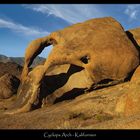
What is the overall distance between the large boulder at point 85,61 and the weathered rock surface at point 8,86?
331cm

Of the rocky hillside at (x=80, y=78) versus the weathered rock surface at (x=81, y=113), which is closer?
the weathered rock surface at (x=81, y=113)

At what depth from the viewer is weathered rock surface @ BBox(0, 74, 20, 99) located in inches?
950

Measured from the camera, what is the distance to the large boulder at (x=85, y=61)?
60.8ft

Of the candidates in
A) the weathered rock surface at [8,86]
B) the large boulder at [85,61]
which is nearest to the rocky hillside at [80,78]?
the large boulder at [85,61]

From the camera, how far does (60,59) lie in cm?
1934

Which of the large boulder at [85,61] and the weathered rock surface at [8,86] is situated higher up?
the large boulder at [85,61]

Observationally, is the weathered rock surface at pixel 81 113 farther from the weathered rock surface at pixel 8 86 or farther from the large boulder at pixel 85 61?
the weathered rock surface at pixel 8 86

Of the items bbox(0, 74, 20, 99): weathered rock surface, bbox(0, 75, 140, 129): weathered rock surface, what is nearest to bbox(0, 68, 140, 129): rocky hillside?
bbox(0, 75, 140, 129): weathered rock surface

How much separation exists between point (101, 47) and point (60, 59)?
90.4 inches

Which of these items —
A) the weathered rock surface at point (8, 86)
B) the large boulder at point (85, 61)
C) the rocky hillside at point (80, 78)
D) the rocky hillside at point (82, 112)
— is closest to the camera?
the rocky hillside at point (82, 112)

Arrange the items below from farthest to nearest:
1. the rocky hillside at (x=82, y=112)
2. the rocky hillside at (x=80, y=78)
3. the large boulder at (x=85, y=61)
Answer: the large boulder at (x=85, y=61) < the rocky hillside at (x=80, y=78) < the rocky hillside at (x=82, y=112)

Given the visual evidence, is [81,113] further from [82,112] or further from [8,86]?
[8,86]
